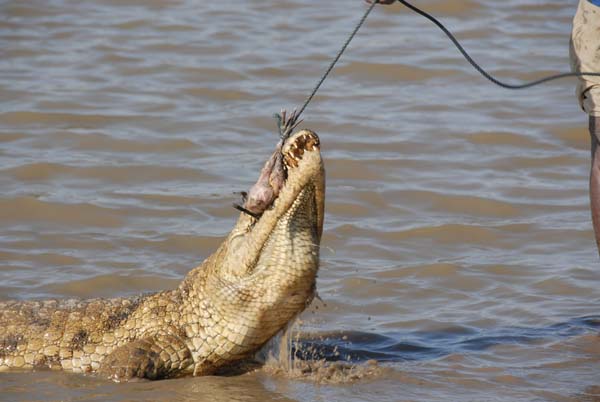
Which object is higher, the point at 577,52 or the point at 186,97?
the point at 577,52

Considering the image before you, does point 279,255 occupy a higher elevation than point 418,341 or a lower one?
higher

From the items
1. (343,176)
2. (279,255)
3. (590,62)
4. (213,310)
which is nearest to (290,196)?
(279,255)

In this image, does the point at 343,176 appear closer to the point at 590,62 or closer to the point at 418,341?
the point at 418,341

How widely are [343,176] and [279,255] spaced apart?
356 cm

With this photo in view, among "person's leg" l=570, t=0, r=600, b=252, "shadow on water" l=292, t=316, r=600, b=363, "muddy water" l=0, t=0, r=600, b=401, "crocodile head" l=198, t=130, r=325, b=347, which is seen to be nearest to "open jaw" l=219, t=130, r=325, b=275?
"crocodile head" l=198, t=130, r=325, b=347

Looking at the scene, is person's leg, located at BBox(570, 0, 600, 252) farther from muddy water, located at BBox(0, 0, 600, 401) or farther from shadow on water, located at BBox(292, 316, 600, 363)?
muddy water, located at BBox(0, 0, 600, 401)

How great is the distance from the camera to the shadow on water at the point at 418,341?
212 inches

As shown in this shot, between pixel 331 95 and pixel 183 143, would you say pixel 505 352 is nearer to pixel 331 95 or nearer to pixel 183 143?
pixel 183 143

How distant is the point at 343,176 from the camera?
8.04 metres

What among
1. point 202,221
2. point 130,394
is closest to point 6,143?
point 202,221

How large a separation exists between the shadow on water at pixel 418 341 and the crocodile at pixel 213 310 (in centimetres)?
61

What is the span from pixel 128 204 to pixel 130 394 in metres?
2.93

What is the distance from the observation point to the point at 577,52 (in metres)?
5.43

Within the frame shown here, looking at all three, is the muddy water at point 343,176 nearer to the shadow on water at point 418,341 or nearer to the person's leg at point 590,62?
the shadow on water at point 418,341
